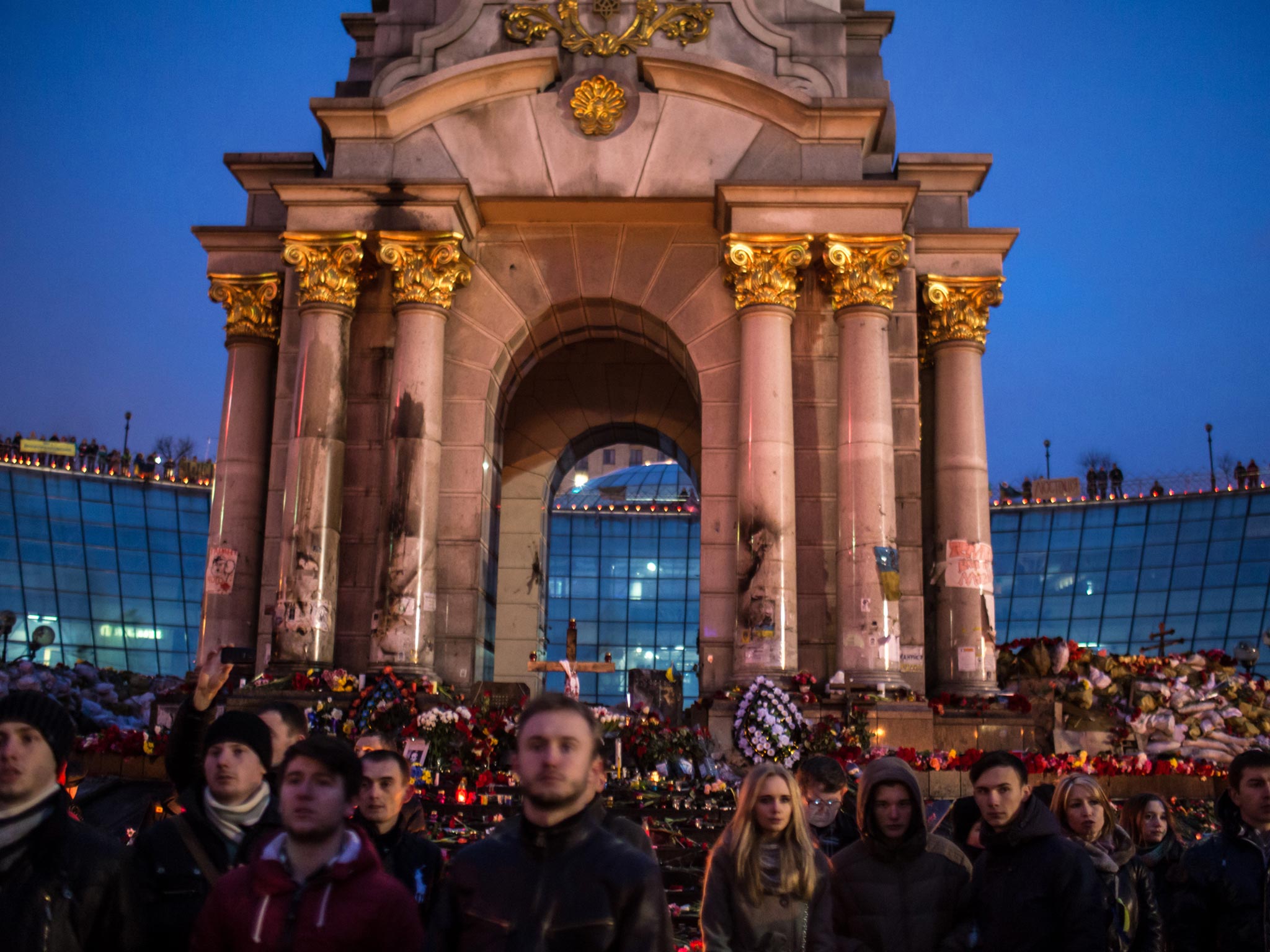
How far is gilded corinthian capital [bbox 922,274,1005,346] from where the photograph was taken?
24625 mm

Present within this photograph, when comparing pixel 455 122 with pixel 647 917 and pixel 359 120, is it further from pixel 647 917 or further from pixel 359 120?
pixel 647 917

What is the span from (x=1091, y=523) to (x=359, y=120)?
55.3m

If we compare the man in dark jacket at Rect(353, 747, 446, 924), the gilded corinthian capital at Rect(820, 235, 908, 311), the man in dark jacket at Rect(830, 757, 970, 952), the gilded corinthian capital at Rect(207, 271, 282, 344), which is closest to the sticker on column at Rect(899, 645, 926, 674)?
the gilded corinthian capital at Rect(820, 235, 908, 311)

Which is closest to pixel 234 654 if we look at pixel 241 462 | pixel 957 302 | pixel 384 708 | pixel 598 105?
pixel 384 708

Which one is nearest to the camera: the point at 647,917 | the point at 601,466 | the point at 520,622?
the point at 647,917

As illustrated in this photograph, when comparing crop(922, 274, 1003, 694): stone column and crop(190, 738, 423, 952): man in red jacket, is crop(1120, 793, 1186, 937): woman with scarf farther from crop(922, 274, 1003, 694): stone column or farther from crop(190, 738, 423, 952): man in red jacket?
crop(922, 274, 1003, 694): stone column

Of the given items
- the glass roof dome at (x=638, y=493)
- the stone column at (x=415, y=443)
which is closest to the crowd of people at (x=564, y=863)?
the stone column at (x=415, y=443)

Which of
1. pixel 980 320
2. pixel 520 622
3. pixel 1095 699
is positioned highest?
pixel 980 320

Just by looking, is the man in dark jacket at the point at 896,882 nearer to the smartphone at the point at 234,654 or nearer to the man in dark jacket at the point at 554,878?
the man in dark jacket at the point at 554,878

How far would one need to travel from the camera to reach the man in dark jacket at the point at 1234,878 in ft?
25.2

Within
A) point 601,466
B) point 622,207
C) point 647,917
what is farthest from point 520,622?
point 601,466

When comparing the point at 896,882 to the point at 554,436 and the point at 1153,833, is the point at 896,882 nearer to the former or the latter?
the point at 1153,833

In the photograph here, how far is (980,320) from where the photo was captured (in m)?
Answer: 24.8

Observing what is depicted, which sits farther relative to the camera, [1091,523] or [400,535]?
[1091,523]
